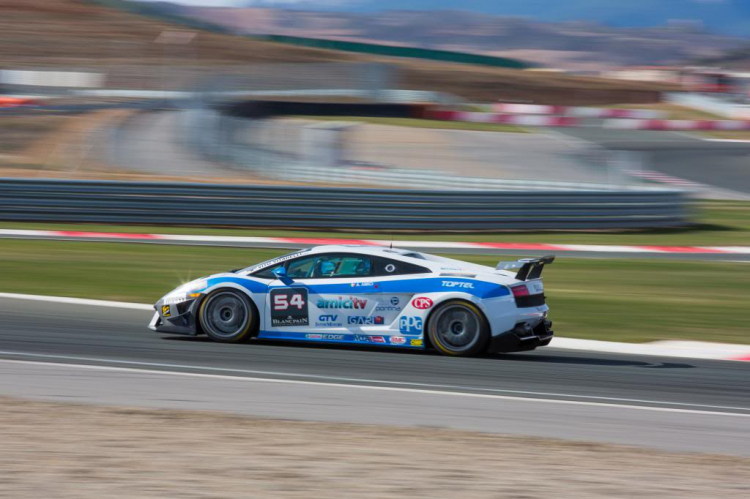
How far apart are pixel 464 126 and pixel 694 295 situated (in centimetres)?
2843

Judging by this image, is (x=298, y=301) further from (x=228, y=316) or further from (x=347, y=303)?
(x=228, y=316)

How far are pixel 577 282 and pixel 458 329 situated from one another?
5933 millimetres

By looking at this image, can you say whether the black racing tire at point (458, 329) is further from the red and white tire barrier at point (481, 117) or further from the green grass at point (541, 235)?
the red and white tire barrier at point (481, 117)

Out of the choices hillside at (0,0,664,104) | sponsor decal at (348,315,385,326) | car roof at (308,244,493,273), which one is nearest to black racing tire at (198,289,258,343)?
car roof at (308,244,493,273)

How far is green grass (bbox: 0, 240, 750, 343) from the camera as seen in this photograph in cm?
1160

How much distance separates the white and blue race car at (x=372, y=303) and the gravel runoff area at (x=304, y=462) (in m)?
2.51

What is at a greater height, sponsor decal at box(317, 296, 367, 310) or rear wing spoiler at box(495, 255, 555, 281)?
rear wing spoiler at box(495, 255, 555, 281)

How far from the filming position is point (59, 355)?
895 cm

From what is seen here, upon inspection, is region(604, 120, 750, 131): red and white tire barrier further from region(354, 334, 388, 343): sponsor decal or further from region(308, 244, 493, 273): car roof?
region(354, 334, 388, 343): sponsor decal

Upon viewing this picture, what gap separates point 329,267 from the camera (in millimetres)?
9523

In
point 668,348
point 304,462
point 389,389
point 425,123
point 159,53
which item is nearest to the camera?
point 304,462

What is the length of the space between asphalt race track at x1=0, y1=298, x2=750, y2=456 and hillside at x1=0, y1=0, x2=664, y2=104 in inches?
1933

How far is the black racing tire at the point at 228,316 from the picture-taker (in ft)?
31.4

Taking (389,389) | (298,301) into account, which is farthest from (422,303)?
(389,389)
